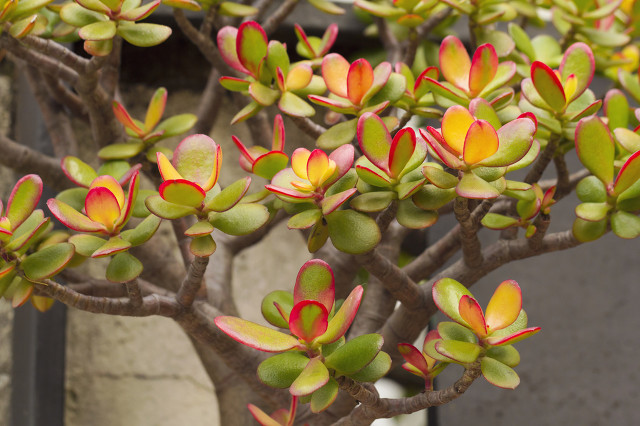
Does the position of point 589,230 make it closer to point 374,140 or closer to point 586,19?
point 374,140

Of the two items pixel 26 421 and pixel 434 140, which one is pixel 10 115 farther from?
pixel 434 140

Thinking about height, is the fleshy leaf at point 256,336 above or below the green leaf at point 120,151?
above

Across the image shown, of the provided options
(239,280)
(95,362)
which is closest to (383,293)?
(239,280)

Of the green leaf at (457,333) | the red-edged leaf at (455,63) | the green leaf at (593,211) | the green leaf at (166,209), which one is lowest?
the green leaf at (457,333)

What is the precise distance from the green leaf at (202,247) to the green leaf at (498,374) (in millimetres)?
205

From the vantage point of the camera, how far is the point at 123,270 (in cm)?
48

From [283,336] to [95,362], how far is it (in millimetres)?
735

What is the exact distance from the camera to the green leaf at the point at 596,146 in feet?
1.65

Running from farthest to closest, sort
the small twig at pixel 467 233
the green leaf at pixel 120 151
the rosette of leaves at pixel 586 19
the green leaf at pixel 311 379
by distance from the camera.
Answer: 1. the rosette of leaves at pixel 586 19
2. the green leaf at pixel 120 151
3. the small twig at pixel 467 233
4. the green leaf at pixel 311 379

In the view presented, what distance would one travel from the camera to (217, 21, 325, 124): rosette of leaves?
56 cm

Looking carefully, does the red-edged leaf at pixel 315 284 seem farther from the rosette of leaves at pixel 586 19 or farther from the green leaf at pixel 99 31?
the rosette of leaves at pixel 586 19

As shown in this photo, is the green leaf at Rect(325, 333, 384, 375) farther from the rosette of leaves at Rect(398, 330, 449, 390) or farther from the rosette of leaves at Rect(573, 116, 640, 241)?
the rosette of leaves at Rect(573, 116, 640, 241)

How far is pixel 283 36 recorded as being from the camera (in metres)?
1.08

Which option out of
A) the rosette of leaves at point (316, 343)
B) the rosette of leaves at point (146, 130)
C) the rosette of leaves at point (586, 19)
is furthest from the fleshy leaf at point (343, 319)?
the rosette of leaves at point (586, 19)
